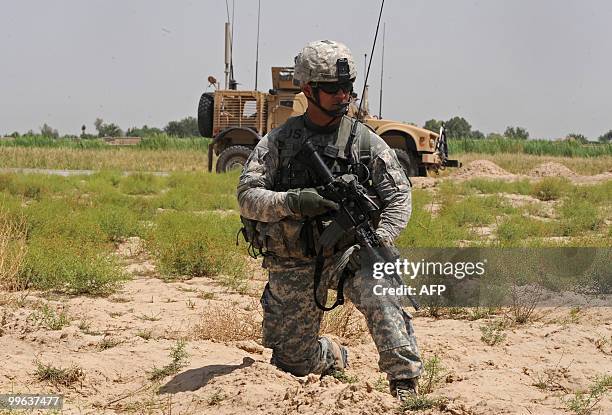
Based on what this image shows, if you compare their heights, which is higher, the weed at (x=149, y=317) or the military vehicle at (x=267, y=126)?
the military vehicle at (x=267, y=126)

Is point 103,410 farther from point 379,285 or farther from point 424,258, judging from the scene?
point 424,258

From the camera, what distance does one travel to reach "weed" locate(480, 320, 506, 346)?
5.40m

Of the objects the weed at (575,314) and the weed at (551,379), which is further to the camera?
the weed at (575,314)

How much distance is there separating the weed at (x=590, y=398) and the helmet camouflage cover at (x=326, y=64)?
172 centimetres

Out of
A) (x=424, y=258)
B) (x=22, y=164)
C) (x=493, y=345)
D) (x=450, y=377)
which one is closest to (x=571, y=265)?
(x=424, y=258)

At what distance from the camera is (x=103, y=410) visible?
402 cm

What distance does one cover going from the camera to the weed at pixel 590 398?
354 cm

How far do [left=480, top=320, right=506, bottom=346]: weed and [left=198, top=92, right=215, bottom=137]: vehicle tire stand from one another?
1173 centimetres

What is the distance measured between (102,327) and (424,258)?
3.18m

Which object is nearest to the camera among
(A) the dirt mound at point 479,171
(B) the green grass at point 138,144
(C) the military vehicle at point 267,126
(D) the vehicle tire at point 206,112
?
(C) the military vehicle at point 267,126

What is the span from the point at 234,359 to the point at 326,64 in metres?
1.80

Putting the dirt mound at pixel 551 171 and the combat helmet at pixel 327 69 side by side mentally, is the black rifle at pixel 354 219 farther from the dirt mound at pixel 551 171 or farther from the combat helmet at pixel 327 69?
the dirt mound at pixel 551 171

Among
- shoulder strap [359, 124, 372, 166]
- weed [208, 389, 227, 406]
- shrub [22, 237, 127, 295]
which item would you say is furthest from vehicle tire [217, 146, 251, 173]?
A: weed [208, 389, 227, 406]

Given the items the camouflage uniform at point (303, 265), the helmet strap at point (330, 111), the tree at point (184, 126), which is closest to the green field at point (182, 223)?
the camouflage uniform at point (303, 265)
